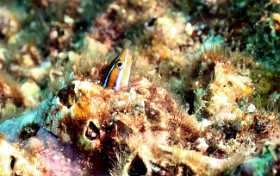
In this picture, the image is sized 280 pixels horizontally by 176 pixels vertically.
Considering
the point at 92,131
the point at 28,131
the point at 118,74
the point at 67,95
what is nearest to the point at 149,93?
the point at 118,74

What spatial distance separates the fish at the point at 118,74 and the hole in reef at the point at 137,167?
3.10 feet

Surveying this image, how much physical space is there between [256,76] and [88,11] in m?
3.52

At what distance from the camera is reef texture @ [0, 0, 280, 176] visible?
115 inches

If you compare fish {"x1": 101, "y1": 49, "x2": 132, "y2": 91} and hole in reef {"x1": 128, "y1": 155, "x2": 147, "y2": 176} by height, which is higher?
fish {"x1": 101, "y1": 49, "x2": 132, "y2": 91}

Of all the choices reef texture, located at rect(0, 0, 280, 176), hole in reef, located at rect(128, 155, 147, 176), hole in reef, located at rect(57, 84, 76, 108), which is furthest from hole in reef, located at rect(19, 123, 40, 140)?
hole in reef, located at rect(128, 155, 147, 176)

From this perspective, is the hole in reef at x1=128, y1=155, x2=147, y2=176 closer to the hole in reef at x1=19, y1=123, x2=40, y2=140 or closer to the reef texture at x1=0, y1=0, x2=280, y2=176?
the reef texture at x1=0, y1=0, x2=280, y2=176

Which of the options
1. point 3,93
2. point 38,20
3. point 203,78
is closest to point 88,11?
point 38,20

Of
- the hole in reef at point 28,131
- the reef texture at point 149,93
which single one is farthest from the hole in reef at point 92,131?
the hole in reef at point 28,131

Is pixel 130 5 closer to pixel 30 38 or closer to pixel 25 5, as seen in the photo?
pixel 30 38

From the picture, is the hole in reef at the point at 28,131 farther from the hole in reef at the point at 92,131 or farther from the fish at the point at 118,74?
the fish at the point at 118,74

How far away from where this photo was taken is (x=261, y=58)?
14.1 feet

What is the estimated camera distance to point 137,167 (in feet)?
9.14

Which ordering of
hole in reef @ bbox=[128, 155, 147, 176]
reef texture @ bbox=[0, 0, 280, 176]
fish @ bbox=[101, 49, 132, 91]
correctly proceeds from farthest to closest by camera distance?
fish @ bbox=[101, 49, 132, 91]
reef texture @ bbox=[0, 0, 280, 176]
hole in reef @ bbox=[128, 155, 147, 176]

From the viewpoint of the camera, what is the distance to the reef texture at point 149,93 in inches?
115
